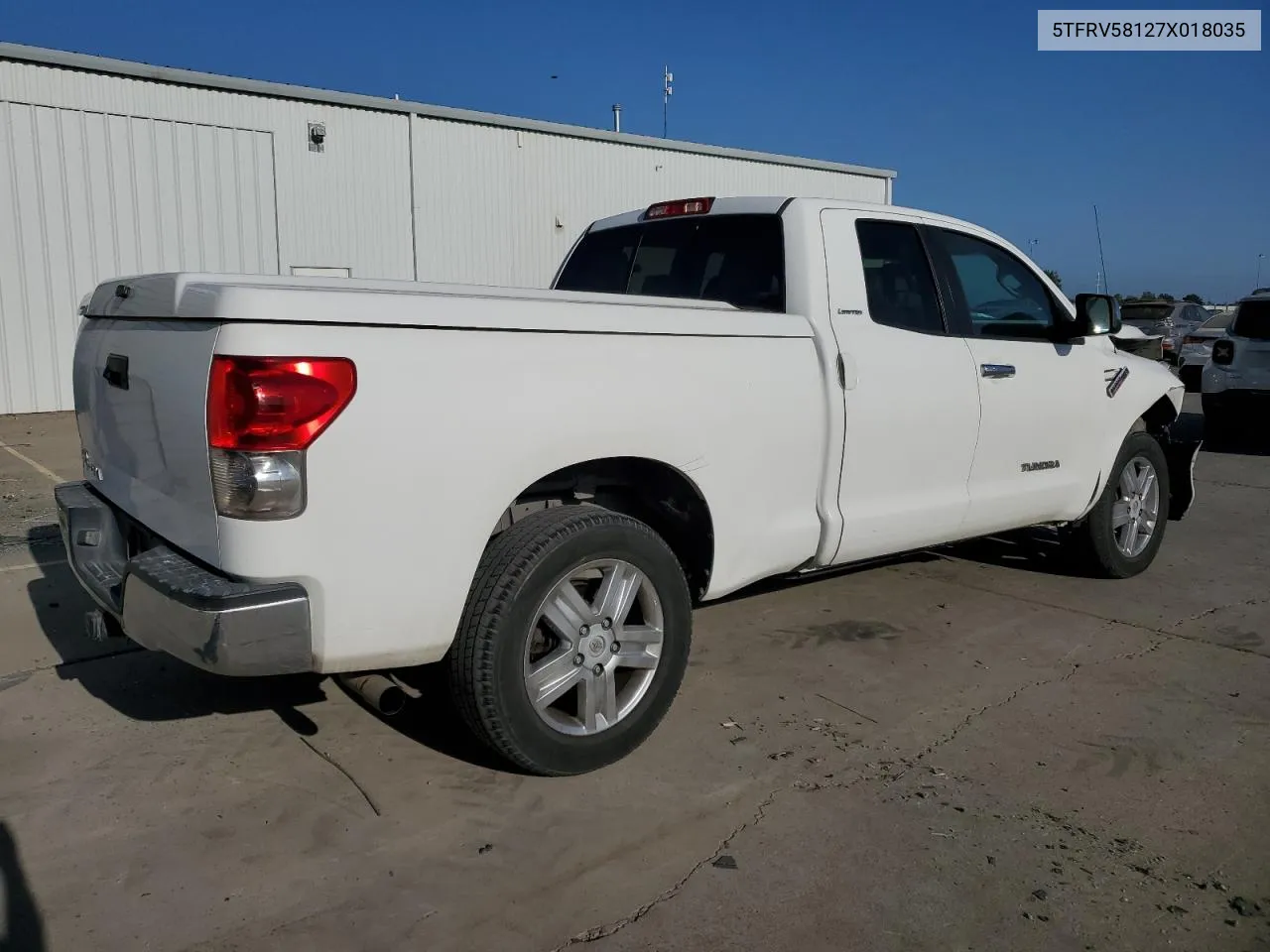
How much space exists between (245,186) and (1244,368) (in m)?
12.3

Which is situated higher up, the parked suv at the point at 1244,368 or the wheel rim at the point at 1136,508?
the parked suv at the point at 1244,368

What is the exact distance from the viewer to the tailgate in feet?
9.11

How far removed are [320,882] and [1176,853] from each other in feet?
7.96

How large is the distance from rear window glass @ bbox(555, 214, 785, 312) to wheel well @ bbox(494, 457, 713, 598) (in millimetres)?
955

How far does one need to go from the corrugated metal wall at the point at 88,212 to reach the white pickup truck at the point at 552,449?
33.5 ft

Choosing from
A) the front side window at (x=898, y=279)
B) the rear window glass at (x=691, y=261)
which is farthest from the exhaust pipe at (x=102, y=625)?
the front side window at (x=898, y=279)

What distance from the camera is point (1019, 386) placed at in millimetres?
5016

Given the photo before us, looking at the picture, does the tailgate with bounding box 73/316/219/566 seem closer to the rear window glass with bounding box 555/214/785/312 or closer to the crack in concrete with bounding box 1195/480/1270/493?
the rear window glass with bounding box 555/214/785/312

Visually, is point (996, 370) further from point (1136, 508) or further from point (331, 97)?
point (331, 97)

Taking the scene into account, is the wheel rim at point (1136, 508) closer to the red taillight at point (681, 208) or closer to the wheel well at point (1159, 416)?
the wheel well at point (1159, 416)

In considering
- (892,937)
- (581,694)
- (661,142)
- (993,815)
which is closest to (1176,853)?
(993,815)

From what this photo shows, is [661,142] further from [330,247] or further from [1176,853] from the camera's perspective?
[1176,853]

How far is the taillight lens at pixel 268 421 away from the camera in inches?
104

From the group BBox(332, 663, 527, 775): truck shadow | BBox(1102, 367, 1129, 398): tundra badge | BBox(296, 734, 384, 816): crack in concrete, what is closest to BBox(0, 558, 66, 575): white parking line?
BBox(332, 663, 527, 775): truck shadow
